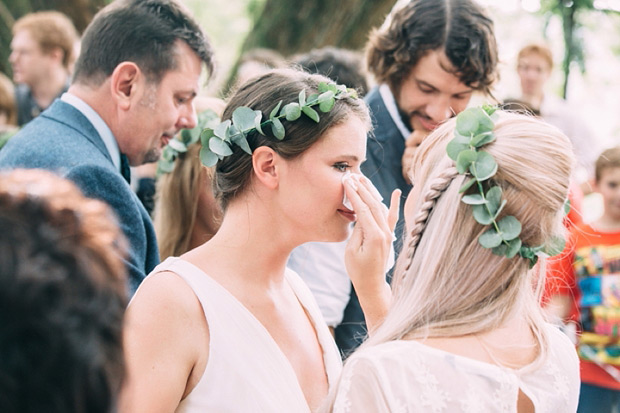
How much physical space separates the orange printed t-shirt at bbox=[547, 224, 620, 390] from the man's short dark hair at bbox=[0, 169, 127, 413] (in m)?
3.59

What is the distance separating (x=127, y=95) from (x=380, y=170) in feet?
3.87

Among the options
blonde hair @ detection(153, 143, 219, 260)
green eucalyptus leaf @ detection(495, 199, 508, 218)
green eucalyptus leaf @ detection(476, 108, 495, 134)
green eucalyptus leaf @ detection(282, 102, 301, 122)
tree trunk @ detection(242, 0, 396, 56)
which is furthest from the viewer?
tree trunk @ detection(242, 0, 396, 56)

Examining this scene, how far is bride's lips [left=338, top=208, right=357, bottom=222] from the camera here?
2.23m

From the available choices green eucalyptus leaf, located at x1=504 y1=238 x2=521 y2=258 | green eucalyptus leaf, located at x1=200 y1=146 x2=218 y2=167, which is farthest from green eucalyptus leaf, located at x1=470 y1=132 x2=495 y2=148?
green eucalyptus leaf, located at x1=200 y1=146 x2=218 y2=167

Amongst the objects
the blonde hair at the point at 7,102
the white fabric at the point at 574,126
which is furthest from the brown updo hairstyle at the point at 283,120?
the blonde hair at the point at 7,102

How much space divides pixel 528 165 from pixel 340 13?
16.4ft

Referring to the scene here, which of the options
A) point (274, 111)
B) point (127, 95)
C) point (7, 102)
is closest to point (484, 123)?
point (274, 111)

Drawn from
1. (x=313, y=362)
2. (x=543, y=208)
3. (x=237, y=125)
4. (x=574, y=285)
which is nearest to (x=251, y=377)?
(x=313, y=362)

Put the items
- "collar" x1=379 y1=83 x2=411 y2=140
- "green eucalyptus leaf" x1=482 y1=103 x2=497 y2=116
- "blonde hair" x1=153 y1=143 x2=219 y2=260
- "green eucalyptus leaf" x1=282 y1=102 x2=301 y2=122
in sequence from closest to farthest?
"green eucalyptus leaf" x1=482 y1=103 x2=497 y2=116 → "green eucalyptus leaf" x1=282 y1=102 x2=301 y2=122 → "collar" x1=379 y1=83 x2=411 y2=140 → "blonde hair" x1=153 y1=143 x2=219 y2=260

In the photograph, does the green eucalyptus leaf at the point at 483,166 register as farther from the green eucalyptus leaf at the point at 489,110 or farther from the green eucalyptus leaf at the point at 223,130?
the green eucalyptus leaf at the point at 223,130

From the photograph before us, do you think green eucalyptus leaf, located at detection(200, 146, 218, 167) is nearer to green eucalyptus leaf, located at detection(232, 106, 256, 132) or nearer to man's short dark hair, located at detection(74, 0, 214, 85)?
green eucalyptus leaf, located at detection(232, 106, 256, 132)

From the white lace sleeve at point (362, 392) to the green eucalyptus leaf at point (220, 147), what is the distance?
855 mm

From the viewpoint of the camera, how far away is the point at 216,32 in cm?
1466

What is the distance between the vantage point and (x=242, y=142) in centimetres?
217
